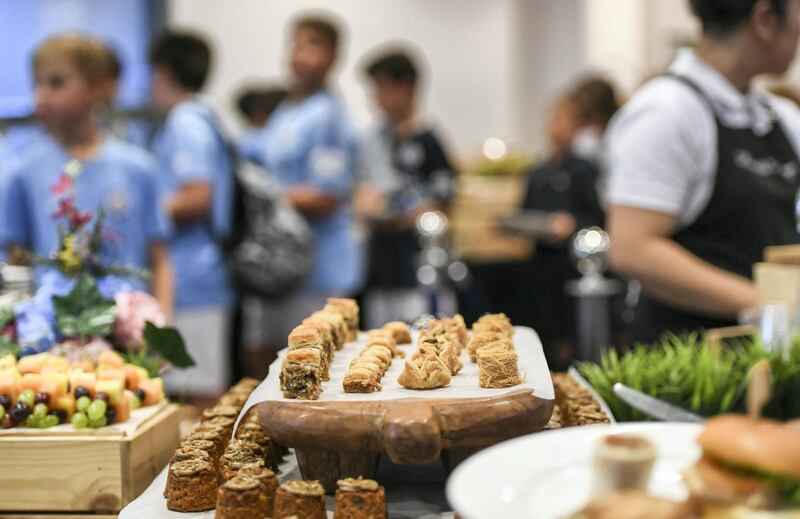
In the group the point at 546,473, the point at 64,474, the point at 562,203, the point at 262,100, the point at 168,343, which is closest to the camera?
the point at 546,473

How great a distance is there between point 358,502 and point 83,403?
503 mm

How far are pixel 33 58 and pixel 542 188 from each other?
9.81ft

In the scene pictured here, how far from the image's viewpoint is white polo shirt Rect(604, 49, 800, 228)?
2207mm

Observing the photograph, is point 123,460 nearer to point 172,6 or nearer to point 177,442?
point 177,442

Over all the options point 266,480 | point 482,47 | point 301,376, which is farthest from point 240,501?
point 482,47

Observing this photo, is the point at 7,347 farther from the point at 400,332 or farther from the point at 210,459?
the point at 400,332

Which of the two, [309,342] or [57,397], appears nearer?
[309,342]

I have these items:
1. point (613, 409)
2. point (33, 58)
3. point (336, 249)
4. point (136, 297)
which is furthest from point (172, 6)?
point (613, 409)

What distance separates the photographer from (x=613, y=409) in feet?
A: 5.27

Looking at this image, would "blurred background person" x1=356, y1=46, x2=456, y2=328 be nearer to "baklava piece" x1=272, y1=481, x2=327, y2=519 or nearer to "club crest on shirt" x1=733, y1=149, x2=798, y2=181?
"club crest on shirt" x1=733, y1=149, x2=798, y2=181

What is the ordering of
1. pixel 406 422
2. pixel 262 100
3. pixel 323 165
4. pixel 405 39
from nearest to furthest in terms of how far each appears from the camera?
pixel 406 422
pixel 323 165
pixel 262 100
pixel 405 39

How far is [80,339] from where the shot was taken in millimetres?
1688

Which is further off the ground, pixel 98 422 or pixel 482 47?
pixel 482 47

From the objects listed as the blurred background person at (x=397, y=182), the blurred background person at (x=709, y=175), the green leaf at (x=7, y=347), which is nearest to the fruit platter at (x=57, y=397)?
the green leaf at (x=7, y=347)
